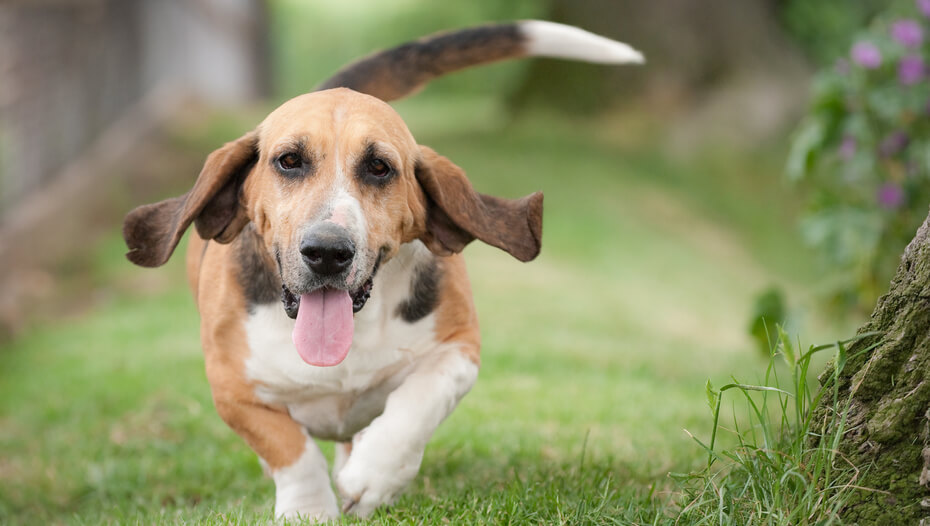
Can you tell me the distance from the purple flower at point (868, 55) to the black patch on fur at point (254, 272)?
5.10 metres

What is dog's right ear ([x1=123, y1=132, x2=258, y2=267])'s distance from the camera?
3.59m

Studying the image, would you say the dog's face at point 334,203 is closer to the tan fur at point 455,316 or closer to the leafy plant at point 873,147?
the tan fur at point 455,316

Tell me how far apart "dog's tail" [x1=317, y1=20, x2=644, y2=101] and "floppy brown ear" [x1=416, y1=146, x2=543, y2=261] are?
986mm

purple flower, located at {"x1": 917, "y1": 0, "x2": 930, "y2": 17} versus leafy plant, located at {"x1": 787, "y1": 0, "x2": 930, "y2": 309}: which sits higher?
purple flower, located at {"x1": 917, "y1": 0, "x2": 930, "y2": 17}

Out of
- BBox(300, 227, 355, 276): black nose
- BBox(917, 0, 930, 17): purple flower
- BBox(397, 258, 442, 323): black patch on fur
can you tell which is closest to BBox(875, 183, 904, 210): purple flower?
BBox(917, 0, 930, 17): purple flower

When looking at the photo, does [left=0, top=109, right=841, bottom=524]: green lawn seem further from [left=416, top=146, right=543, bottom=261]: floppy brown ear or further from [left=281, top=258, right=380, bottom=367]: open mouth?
[left=416, top=146, right=543, bottom=261]: floppy brown ear

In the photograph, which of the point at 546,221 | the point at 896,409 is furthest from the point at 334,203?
the point at 546,221

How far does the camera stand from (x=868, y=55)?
7.20 meters

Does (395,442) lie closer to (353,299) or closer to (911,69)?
(353,299)

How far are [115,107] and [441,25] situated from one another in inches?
374

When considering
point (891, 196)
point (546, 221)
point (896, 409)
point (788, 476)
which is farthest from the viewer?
point (546, 221)

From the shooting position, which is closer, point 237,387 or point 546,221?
point 237,387

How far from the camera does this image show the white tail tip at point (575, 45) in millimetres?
4488

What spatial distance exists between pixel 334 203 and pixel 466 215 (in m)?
0.55
